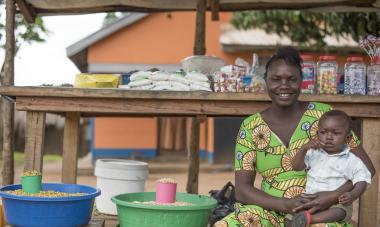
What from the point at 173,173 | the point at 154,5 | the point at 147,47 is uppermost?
the point at 147,47

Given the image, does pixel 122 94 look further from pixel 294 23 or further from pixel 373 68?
pixel 294 23

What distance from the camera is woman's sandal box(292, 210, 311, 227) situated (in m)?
2.86

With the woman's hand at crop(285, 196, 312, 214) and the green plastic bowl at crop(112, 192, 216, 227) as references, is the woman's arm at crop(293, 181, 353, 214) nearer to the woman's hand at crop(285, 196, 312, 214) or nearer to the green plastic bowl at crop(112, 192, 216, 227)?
the woman's hand at crop(285, 196, 312, 214)

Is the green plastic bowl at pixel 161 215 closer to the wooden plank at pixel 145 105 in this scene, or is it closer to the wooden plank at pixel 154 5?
the wooden plank at pixel 145 105

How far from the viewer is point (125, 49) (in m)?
14.2

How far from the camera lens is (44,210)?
3240mm

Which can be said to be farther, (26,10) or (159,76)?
(26,10)

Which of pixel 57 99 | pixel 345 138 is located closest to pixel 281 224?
pixel 345 138

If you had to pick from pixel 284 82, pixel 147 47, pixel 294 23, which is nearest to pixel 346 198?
pixel 284 82

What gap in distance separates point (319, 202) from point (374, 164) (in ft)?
3.02

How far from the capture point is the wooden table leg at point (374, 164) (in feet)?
12.1

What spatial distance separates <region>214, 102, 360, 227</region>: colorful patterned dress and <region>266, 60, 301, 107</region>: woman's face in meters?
0.16

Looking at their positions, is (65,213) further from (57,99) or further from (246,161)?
(246,161)

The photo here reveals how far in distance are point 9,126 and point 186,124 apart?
11.5m
